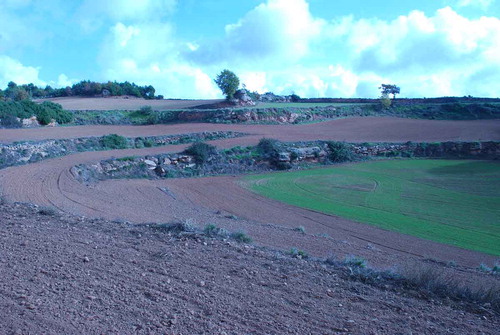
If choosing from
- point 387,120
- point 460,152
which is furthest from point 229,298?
point 387,120

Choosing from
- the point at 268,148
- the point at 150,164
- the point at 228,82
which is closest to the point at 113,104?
the point at 228,82

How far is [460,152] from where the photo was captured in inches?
1609

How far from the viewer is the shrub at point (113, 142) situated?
120 feet

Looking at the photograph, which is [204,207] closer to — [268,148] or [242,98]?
[268,148]

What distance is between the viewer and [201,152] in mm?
32375

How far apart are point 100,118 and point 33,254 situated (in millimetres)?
48188

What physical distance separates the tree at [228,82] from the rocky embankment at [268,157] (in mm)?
30884

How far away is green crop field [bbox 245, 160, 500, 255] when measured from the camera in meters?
17.8

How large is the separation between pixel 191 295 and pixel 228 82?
62.1 metres

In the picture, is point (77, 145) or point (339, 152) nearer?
point (77, 145)

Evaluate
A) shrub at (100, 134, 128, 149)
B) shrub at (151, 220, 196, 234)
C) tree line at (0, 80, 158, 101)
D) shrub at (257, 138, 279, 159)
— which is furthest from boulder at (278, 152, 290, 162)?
tree line at (0, 80, 158, 101)

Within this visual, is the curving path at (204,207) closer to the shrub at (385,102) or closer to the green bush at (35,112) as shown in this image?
the green bush at (35,112)

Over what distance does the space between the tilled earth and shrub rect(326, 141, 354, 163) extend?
2944cm

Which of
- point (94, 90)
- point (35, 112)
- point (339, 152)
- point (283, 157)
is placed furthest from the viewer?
point (94, 90)
